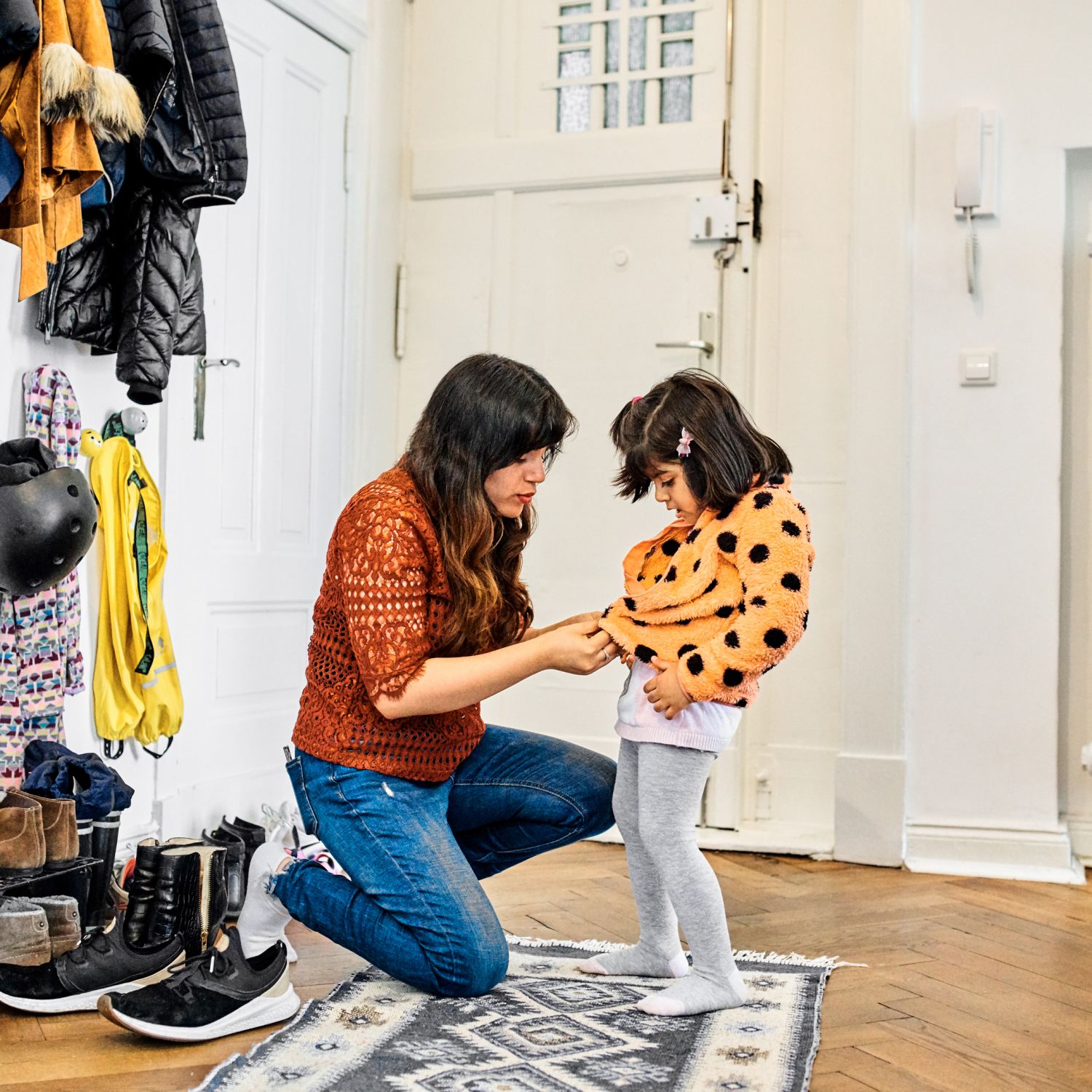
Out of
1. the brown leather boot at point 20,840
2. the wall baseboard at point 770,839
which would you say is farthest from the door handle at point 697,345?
the brown leather boot at point 20,840

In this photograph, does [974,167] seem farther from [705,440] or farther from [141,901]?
[141,901]

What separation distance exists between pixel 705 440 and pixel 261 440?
1.50 meters

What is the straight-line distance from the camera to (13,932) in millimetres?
1865

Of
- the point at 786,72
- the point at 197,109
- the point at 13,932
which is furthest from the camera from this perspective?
the point at 786,72

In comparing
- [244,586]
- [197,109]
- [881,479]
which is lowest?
[244,586]

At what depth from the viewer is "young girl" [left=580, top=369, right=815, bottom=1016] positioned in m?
1.75

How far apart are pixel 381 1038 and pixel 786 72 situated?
8.44 ft

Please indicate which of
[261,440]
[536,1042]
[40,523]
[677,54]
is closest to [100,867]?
[40,523]

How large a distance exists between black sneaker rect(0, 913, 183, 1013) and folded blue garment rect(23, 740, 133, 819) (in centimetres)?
24

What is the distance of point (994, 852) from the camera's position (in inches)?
114

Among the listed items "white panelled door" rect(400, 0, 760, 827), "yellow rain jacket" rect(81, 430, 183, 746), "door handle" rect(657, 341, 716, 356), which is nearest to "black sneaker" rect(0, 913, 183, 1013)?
"yellow rain jacket" rect(81, 430, 183, 746)

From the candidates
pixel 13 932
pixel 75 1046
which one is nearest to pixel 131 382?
pixel 13 932

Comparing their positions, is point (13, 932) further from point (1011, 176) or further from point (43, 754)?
point (1011, 176)

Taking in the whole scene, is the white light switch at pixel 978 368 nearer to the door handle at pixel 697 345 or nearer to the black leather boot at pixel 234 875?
the door handle at pixel 697 345
